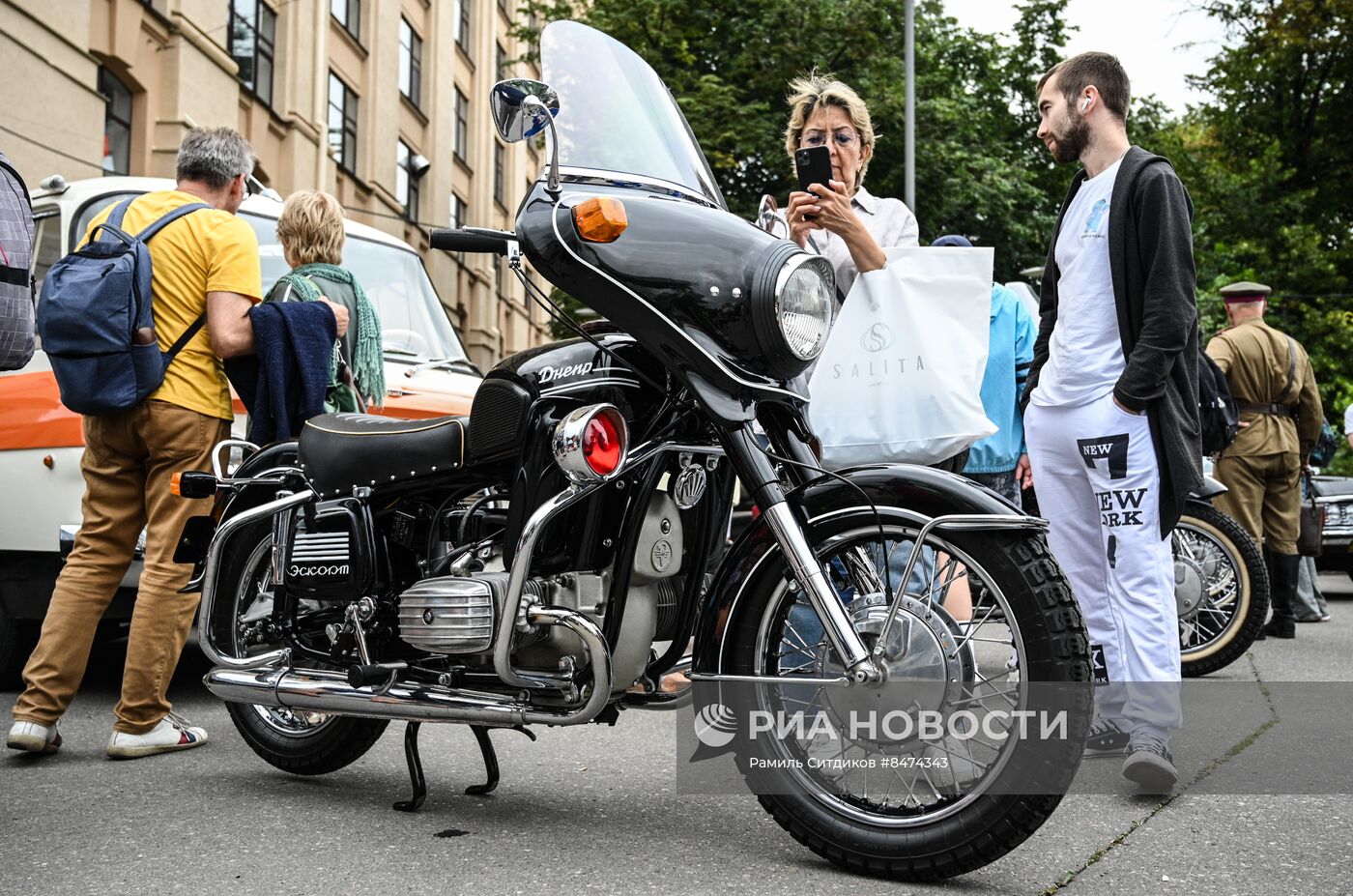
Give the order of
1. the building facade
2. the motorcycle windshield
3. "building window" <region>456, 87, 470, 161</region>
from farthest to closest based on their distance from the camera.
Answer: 1. "building window" <region>456, 87, 470, 161</region>
2. the building facade
3. the motorcycle windshield

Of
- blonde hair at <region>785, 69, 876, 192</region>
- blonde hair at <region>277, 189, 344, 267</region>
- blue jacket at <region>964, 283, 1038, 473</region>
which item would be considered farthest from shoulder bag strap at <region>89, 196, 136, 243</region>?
blue jacket at <region>964, 283, 1038, 473</region>

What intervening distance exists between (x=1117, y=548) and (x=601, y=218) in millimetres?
1851

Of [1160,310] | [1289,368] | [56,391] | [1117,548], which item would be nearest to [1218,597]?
[1289,368]

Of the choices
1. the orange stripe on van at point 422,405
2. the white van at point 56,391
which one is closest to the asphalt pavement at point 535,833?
the white van at point 56,391

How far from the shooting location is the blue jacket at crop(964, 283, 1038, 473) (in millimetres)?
5660

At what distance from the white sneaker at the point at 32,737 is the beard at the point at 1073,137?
12.0 feet

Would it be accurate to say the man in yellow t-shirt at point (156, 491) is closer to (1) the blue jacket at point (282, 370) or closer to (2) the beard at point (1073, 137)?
(1) the blue jacket at point (282, 370)

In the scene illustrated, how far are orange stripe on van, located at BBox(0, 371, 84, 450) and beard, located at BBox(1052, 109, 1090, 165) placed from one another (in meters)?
3.91

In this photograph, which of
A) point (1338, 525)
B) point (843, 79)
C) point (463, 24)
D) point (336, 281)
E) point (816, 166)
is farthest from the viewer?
point (463, 24)

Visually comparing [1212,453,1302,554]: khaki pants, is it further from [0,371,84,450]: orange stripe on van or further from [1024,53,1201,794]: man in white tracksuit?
[0,371,84,450]: orange stripe on van

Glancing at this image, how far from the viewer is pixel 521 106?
3025mm

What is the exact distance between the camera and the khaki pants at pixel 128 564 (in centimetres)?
441

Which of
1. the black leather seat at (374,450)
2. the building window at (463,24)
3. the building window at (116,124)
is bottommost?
the black leather seat at (374,450)

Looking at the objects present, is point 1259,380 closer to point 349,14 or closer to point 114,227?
point 114,227
